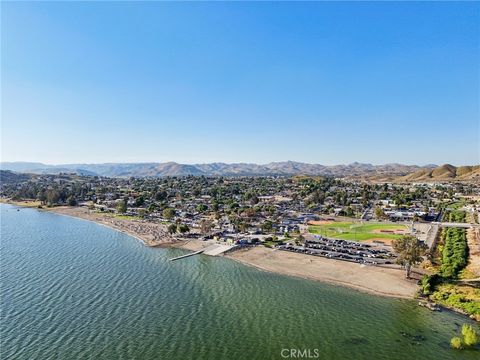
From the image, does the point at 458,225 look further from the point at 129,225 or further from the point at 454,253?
the point at 129,225

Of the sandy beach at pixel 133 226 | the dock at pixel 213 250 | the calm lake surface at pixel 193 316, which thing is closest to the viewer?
the calm lake surface at pixel 193 316

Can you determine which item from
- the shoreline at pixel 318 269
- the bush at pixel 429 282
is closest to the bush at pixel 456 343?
the shoreline at pixel 318 269

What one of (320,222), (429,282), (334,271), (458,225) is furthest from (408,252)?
(320,222)

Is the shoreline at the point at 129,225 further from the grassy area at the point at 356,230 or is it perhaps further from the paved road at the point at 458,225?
the paved road at the point at 458,225

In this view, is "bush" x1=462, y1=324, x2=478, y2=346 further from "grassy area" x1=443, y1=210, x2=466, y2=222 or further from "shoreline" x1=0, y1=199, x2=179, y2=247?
"grassy area" x1=443, y1=210, x2=466, y2=222

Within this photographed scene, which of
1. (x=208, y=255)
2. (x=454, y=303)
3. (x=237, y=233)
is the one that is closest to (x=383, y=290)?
(x=454, y=303)

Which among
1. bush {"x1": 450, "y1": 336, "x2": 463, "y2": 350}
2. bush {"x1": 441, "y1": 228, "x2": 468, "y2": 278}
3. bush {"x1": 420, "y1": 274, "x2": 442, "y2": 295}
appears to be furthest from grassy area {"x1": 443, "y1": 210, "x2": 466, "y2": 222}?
bush {"x1": 450, "y1": 336, "x2": 463, "y2": 350}
